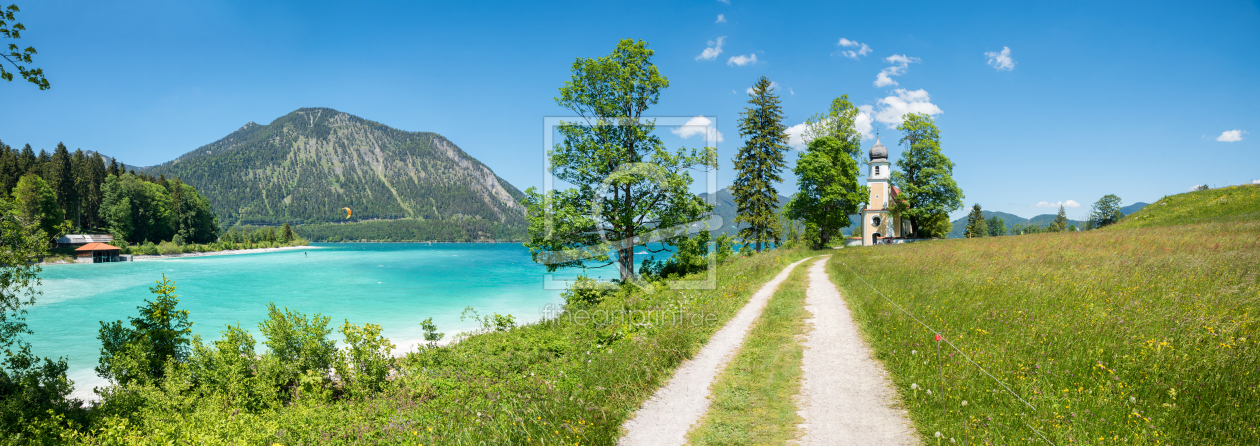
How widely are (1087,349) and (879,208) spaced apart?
4446 cm

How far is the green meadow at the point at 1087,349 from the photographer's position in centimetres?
410

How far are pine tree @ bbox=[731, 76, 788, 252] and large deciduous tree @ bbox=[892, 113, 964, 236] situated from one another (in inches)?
569

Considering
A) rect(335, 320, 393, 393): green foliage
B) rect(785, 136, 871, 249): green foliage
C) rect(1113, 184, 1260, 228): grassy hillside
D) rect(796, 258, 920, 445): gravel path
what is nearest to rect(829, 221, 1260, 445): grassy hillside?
rect(796, 258, 920, 445): gravel path

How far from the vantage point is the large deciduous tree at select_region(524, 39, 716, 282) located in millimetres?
14836

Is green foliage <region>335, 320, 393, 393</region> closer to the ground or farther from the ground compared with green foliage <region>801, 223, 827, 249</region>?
closer to the ground

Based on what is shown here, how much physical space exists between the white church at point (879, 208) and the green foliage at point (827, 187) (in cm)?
970

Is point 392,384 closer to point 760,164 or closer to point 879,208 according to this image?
point 760,164

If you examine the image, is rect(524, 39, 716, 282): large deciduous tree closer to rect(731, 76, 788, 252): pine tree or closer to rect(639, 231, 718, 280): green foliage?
rect(639, 231, 718, 280): green foliage

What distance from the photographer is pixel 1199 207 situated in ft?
87.3

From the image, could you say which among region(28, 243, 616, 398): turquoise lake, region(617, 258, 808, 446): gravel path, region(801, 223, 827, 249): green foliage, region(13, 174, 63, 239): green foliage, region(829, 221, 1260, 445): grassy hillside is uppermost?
region(13, 174, 63, 239): green foliage

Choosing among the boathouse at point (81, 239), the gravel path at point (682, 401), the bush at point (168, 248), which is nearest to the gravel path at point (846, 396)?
the gravel path at point (682, 401)

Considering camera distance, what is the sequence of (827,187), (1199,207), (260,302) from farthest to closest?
(827,187) < (260,302) < (1199,207)

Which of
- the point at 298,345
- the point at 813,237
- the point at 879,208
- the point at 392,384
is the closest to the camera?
the point at 392,384

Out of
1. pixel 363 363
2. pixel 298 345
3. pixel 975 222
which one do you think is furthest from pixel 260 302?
pixel 975 222
